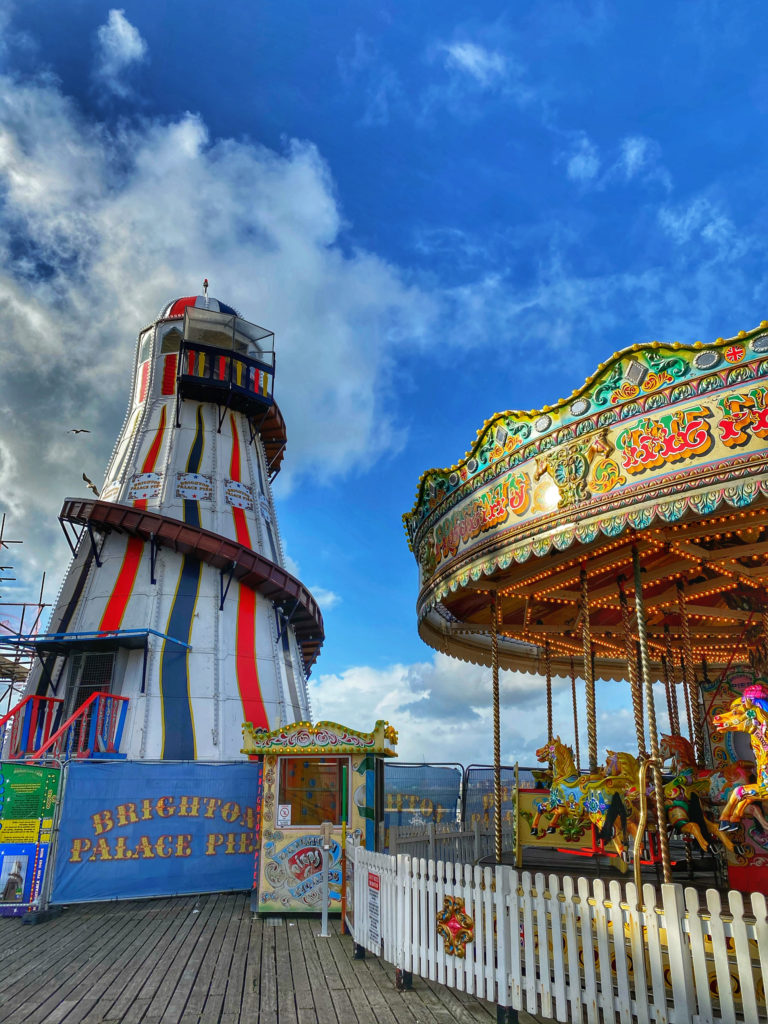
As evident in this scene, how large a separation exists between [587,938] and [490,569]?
364cm

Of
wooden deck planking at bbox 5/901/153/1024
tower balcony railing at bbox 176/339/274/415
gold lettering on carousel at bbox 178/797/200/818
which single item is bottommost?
wooden deck planking at bbox 5/901/153/1024

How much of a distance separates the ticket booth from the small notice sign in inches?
101

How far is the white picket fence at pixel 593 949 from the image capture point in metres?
4.29

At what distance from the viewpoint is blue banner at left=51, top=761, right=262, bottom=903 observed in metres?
10.3

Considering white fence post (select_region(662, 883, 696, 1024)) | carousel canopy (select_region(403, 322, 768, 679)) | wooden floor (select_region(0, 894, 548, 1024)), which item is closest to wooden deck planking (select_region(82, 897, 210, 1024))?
wooden floor (select_region(0, 894, 548, 1024))

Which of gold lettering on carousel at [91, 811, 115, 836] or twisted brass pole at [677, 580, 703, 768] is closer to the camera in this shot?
twisted brass pole at [677, 580, 703, 768]

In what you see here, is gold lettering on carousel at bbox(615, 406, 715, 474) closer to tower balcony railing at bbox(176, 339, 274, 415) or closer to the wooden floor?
the wooden floor

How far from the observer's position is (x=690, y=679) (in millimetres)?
10094

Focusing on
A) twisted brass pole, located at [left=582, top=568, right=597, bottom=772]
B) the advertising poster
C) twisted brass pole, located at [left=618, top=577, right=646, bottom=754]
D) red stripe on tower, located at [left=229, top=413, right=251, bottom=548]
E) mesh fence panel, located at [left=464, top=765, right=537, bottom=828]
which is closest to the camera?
twisted brass pole, located at [left=618, top=577, right=646, bottom=754]

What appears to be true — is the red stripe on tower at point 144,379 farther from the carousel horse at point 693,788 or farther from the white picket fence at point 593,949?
the white picket fence at point 593,949

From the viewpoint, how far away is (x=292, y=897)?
935cm

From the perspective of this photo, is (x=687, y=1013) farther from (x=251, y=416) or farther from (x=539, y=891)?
(x=251, y=416)

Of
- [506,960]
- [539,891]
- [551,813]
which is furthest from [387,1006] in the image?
[551,813]

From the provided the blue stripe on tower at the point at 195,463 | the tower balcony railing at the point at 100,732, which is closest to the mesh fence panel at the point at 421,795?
the tower balcony railing at the point at 100,732
